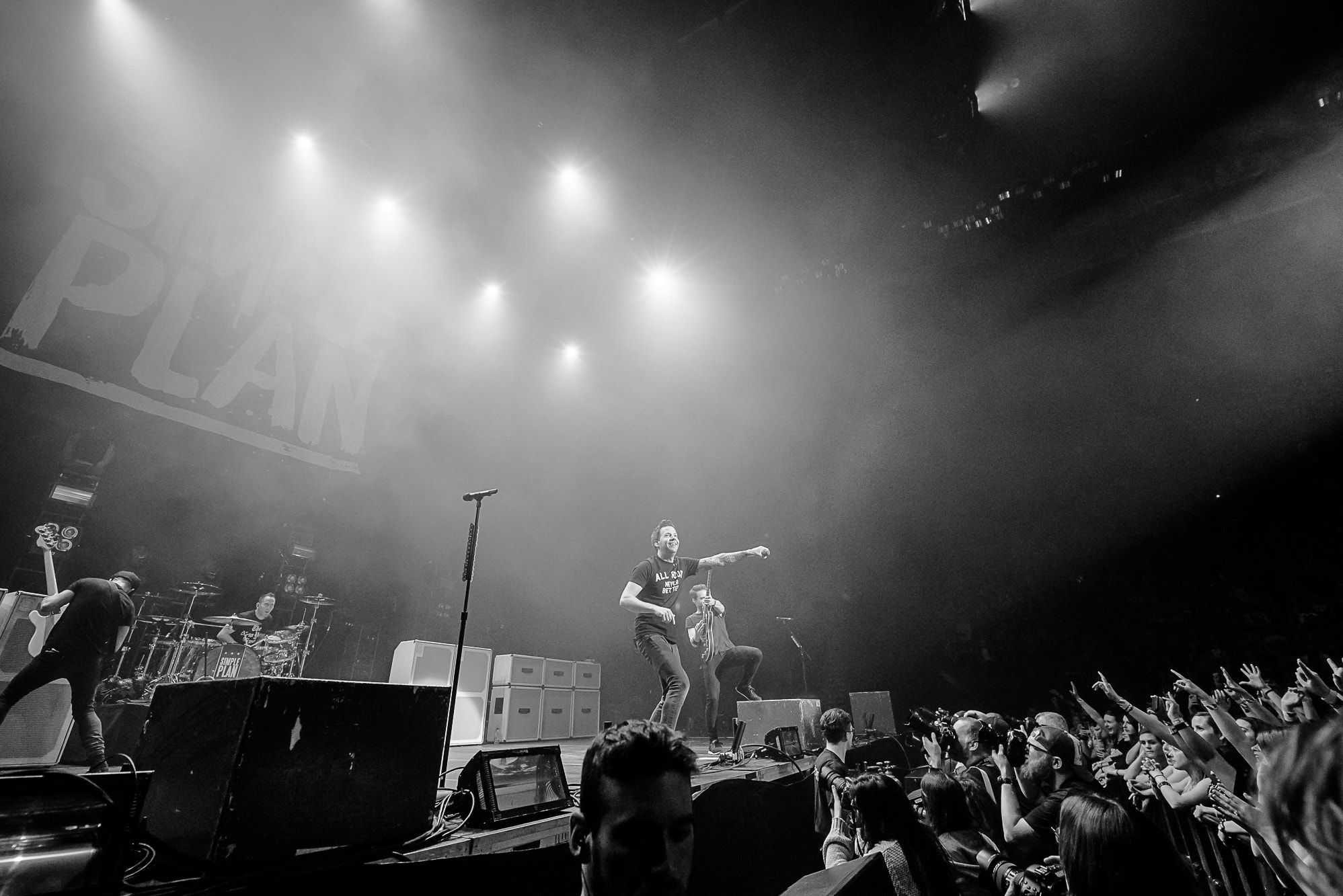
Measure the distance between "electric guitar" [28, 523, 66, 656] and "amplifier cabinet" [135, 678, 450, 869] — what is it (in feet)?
16.2

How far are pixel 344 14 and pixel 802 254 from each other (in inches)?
291

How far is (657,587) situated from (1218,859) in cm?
437

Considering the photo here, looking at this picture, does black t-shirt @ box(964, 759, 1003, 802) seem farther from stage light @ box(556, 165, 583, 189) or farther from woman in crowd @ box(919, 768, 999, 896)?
stage light @ box(556, 165, 583, 189)

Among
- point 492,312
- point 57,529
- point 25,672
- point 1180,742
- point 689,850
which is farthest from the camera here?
point 492,312

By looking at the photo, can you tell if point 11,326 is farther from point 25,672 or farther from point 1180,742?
point 1180,742

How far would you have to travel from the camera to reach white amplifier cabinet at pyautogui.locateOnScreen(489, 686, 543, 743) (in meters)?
7.42

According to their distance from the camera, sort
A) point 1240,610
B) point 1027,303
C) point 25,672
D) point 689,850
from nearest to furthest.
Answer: point 689,850, point 25,672, point 1240,610, point 1027,303

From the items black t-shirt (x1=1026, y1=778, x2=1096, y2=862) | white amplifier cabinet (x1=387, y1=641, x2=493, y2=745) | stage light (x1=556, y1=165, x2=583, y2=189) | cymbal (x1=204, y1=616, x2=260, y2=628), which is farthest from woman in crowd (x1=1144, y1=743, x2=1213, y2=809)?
cymbal (x1=204, y1=616, x2=260, y2=628)

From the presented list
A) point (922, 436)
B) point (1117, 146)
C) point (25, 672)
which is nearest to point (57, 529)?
point (25, 672)

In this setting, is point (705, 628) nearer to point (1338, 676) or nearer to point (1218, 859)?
point (1218, 859)

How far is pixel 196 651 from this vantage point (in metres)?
7.00

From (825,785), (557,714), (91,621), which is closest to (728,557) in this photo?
(825,785)

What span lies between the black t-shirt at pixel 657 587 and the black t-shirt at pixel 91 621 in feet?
15.5

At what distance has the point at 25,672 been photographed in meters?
4.34
